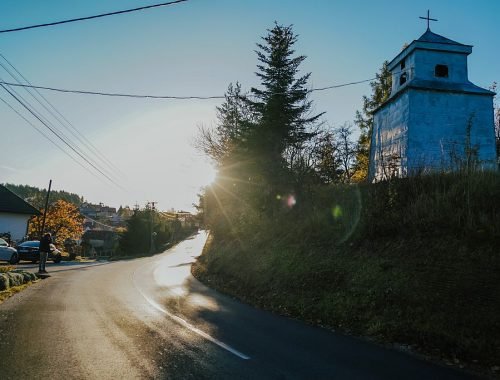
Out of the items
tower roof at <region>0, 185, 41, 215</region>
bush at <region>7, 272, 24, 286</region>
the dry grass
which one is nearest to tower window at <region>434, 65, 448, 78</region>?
the dry grass

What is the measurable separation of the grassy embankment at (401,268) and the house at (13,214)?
1293 inches

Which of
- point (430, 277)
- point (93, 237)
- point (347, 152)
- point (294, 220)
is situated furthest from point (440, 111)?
point (93, 237)

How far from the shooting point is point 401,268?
888cm

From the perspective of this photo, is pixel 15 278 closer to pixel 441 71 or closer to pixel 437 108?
pixel 437 108

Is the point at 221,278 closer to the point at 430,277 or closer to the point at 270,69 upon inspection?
the point at 430,277

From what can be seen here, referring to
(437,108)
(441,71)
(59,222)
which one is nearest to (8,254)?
(437,108)

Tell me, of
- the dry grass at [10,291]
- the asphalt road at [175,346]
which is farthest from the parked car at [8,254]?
the asphalt road at [175,346]

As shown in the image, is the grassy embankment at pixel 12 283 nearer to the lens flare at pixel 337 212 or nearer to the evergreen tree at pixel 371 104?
the lens flare at pixel 337 212

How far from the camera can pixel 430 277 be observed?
805 cm

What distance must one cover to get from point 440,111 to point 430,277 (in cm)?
1478

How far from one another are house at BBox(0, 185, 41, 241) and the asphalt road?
32.9m

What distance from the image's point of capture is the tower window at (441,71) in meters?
20.9

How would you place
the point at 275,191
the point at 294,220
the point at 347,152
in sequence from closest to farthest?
the point at 294,220 < the point at 275,191 < the point at 347,152

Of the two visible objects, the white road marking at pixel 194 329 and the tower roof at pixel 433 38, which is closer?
the white road marking at pixel 194 329
